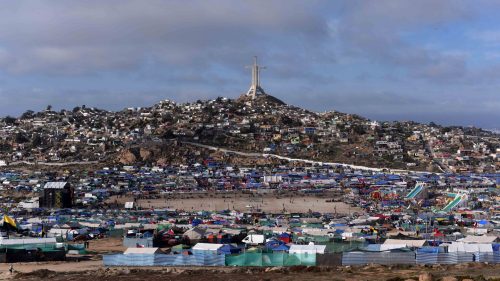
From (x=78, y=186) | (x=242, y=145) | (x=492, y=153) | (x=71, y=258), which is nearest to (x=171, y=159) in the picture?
(x=242, y=145)

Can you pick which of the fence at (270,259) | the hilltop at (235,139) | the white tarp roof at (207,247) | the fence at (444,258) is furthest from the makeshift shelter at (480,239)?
the hilltop at (235,139)

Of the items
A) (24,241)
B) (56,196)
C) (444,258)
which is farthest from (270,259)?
(56,196)

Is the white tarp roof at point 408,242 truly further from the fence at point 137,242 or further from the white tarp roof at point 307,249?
the fence at point 137,242

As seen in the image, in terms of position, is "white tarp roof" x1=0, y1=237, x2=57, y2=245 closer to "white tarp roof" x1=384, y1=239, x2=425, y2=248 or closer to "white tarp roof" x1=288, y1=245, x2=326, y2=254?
"white tarp roof" x1=288, y1=245, x2=326, y2=254

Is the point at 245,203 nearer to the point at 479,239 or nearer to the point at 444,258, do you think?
the point at 479,239

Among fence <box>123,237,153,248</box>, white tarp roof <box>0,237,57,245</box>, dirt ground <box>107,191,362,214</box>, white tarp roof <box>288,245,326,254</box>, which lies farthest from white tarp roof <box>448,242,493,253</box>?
dirt ground <box>107,191,362,214</box>
